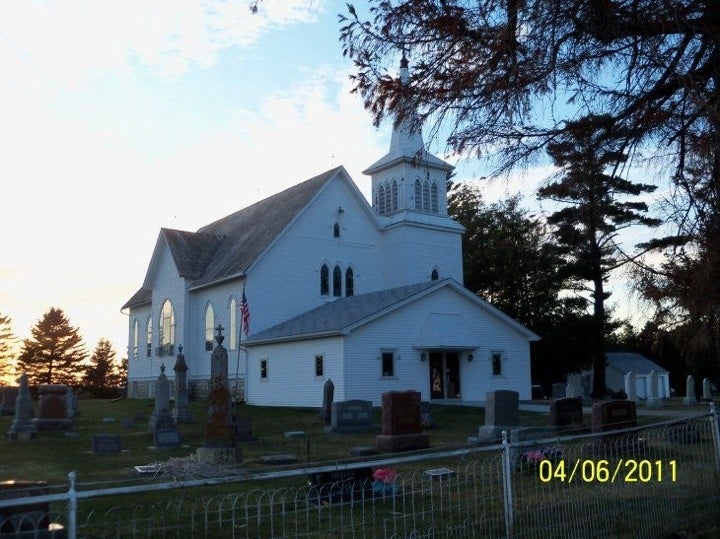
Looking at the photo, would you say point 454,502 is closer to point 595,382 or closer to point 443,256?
point 443,256

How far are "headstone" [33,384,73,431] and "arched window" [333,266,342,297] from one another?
655 inches

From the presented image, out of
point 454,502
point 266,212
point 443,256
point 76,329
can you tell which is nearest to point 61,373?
point 76,329

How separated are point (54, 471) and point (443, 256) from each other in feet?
98.6

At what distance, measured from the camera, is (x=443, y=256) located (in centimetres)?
4241

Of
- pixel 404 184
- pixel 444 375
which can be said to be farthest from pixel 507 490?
pixel 404 184

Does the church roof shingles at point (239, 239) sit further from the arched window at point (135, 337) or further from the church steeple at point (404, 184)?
the arched window at point (135, 337)

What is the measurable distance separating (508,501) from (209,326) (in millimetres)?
32979

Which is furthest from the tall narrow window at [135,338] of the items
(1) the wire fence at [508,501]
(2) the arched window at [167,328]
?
(1) the wire fence at [508,501]

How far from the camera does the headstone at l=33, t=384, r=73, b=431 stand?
23.8m

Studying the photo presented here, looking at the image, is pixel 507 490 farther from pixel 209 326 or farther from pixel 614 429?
pixel 209 326

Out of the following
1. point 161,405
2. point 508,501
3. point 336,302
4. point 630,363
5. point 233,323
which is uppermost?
point 336,302

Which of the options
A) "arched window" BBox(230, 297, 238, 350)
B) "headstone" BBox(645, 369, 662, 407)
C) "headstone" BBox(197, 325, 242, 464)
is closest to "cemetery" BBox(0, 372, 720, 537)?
"headstone" BBox(197, 325, 242, 464)

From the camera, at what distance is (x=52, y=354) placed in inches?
3243

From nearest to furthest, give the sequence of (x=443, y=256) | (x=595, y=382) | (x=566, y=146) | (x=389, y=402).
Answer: (x=566, y=146)
(x=389, y=402)
(x=443, y=256)
(x=595, y=382)
